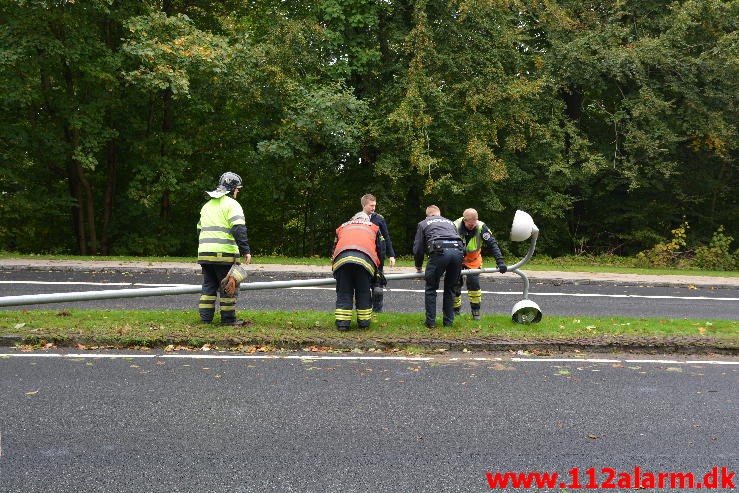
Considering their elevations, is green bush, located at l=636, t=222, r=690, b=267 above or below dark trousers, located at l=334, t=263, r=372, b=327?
below

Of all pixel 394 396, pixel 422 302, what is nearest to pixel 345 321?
pixel 394 396

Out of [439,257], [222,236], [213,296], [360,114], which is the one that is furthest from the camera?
[360,114]

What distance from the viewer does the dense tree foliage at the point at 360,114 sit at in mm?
19938

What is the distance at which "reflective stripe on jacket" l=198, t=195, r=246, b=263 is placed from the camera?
29.1ft

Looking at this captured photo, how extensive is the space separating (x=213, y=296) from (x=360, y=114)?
40.7 ft

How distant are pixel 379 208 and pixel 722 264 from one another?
38.0 feet

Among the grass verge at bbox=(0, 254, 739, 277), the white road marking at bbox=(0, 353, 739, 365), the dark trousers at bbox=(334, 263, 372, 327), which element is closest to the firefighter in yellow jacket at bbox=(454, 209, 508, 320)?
the dark trousers at bbox=(334, 263, 372, 327)

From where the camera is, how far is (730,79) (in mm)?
22625

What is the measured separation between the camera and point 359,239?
9055 mm

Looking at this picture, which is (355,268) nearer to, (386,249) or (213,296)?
(386,249)

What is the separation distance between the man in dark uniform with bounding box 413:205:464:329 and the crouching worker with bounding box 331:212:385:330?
763mm

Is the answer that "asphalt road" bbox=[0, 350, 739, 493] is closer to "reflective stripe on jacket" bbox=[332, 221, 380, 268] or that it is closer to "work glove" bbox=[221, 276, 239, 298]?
"work glove" bbox=[221, 276, 239, 298]

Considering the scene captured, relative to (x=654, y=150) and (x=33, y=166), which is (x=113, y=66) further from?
(x=654, y=150)

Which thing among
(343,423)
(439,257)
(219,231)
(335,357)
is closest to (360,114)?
(439,257)
